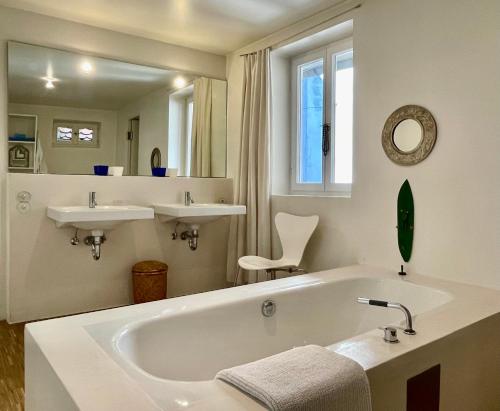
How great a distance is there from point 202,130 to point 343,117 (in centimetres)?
137

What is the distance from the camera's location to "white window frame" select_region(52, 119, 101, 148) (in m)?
3.04

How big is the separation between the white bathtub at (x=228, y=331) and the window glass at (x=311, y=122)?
1104 millimetres

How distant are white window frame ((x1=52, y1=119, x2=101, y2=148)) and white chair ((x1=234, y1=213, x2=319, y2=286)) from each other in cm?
156

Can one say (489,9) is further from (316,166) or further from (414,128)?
(316,166)

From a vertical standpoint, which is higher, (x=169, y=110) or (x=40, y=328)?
(x=169, y=110)

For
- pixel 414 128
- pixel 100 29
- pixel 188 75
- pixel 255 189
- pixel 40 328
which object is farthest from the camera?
pixel 188 75

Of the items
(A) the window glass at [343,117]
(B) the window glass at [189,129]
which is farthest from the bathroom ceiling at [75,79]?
(A) the window glass at [343,117]

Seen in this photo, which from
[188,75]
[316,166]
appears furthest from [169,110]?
[316,166]

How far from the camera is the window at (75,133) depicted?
10.0 feet

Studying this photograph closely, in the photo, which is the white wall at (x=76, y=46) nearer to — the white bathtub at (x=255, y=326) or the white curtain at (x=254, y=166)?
the white curtain at (x=254, y=166)

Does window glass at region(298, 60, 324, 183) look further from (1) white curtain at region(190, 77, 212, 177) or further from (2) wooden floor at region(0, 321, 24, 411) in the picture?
(2) wooden floor at region(0, 321, 24, 411)

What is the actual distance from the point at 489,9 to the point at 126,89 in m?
2.67

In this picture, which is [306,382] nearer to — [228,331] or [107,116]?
[228,331]

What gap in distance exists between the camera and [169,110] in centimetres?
358
